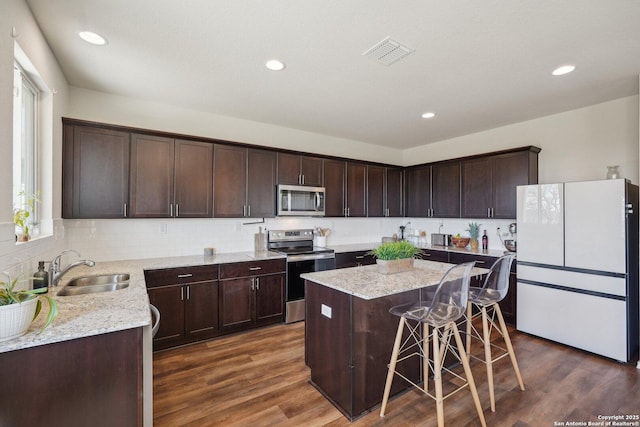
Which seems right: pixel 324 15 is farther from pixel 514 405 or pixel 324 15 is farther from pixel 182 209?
pixel 514 405

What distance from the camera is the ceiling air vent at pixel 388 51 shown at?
228 cm

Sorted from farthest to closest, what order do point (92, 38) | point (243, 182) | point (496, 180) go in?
point (496, 180)
point (243, 182)
point (92, 38)

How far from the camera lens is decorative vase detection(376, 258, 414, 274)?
2.46m

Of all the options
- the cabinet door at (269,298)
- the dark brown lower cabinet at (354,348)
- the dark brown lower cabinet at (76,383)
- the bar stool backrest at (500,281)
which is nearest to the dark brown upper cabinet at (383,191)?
the cabinet door at (269,298)

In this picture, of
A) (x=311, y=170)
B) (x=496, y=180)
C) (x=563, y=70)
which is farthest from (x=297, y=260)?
(x=563, y=70)

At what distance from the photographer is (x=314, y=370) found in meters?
2.45

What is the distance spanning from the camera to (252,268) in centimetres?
360

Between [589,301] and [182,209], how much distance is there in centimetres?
439

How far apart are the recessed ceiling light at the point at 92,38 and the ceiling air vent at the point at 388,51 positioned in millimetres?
1996

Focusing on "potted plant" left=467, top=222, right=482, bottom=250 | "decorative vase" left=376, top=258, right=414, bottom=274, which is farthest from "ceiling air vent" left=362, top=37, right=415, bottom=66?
"potted plant" left=467, top=222, right=482, bottom=250

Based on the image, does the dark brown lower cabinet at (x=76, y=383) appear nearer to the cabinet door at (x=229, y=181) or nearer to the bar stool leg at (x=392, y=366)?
the bar stool leg at (x=392, y=366)

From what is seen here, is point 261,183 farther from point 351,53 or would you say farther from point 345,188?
point 351,53

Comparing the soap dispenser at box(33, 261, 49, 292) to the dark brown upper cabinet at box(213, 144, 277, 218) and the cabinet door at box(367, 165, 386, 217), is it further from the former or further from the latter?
the cabinet door at box(367, 165, 386, 217)

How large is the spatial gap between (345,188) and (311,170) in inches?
27.1
